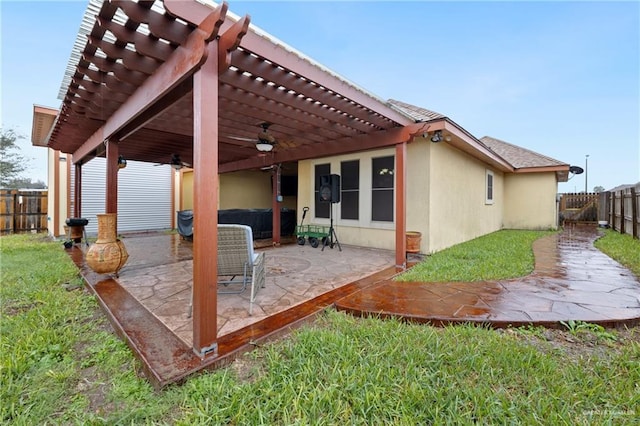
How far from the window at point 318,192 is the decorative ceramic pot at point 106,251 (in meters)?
4.79

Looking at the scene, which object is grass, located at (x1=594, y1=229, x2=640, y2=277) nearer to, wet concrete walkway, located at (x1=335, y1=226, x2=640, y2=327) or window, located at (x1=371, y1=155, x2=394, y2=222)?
wet concrete walkway, located at (x1=335, y1=226, x2=640, y2=327)

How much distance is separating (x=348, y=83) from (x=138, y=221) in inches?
416

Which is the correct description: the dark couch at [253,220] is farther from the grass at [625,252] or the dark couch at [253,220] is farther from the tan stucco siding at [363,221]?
the grass at [625,252]

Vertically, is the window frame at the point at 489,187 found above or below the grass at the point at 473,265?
above

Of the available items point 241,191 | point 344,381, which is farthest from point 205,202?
point 241,191

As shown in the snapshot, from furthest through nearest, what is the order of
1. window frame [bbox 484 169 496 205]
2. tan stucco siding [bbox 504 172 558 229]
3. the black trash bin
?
tan stucco siding [bbox 504 172 558 229] < window frame [bbox 484 169 496 205] < the black trash bin

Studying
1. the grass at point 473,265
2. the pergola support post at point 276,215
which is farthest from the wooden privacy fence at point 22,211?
the grass at point 473,265

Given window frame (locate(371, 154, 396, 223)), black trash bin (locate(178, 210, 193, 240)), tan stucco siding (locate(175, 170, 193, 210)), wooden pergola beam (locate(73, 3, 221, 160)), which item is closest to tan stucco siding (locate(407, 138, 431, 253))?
window frame (locate(371, 154, 396, 223))

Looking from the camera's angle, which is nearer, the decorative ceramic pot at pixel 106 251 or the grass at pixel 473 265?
the decorative ceramic pot at pixel 106 251

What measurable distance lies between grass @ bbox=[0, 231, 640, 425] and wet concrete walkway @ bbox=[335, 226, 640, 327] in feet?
0.69

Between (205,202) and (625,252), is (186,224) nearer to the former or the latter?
(205,202)

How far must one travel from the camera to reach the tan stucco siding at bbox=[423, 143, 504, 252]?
6102 millimetres

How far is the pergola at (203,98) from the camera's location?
2.02 m

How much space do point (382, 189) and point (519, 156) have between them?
9.73 metres
